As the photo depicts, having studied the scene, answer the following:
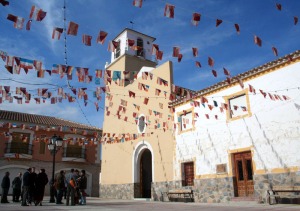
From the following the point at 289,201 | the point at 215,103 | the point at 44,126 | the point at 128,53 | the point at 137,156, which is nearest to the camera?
the point at 289,201

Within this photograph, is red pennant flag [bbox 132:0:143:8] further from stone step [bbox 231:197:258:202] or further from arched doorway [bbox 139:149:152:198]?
arched doorway [bbox 139:149:152:198]

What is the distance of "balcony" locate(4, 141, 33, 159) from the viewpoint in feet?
75.3

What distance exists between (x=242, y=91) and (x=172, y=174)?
5786mm

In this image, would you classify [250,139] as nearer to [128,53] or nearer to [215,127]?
[215,127]

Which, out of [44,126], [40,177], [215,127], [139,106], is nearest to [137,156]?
[139,106]

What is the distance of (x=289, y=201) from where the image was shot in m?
9.71

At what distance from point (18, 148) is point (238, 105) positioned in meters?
19.1

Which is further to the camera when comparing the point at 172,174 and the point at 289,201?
the point at 172,174

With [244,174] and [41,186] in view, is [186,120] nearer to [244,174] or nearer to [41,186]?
[244,174]

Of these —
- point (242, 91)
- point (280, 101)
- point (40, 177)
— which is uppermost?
point (242, 91)

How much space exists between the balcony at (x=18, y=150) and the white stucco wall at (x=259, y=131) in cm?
1512

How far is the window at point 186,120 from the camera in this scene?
14.7m

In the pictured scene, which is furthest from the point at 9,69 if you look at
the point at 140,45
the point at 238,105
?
the point at 140,45

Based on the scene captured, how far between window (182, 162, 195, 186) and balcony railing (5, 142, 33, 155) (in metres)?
15.4
